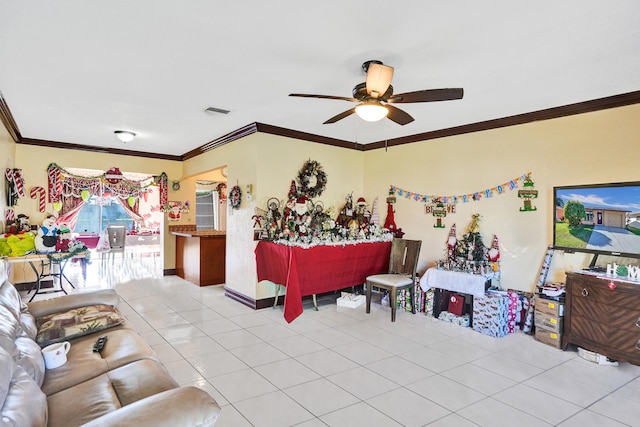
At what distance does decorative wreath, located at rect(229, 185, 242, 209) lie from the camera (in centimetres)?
501

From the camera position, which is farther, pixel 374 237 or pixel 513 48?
pixel 374 237

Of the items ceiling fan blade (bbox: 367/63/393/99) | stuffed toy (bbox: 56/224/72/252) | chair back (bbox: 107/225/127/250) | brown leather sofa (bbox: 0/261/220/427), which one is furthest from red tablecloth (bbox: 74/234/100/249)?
ceiling fan blade (bbox: 367/63/393/99)

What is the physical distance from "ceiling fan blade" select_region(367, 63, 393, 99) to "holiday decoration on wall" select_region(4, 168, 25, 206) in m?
5.18

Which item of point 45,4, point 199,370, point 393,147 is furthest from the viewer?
point 393,147

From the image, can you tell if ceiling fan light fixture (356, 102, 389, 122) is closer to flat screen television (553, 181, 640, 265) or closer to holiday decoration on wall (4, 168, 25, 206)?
flat screen television (553, 181, 640, 265)

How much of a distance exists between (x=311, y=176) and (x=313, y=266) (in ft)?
4.84

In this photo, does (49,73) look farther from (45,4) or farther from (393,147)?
(393,147)

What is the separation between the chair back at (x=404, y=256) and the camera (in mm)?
4656

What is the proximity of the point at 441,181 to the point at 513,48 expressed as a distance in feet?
8.39

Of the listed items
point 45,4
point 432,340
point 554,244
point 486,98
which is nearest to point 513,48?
point 486,98

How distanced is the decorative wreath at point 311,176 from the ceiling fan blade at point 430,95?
2.65m

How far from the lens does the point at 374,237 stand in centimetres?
518

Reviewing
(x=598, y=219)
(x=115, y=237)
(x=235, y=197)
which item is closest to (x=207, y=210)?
(x=115, y=237)

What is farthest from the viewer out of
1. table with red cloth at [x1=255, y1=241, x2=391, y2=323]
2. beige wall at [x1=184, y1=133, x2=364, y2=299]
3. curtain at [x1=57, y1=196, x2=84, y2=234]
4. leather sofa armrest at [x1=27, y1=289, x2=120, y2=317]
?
curtain at [x1=57, y1=196, x2=84, y2=234]
